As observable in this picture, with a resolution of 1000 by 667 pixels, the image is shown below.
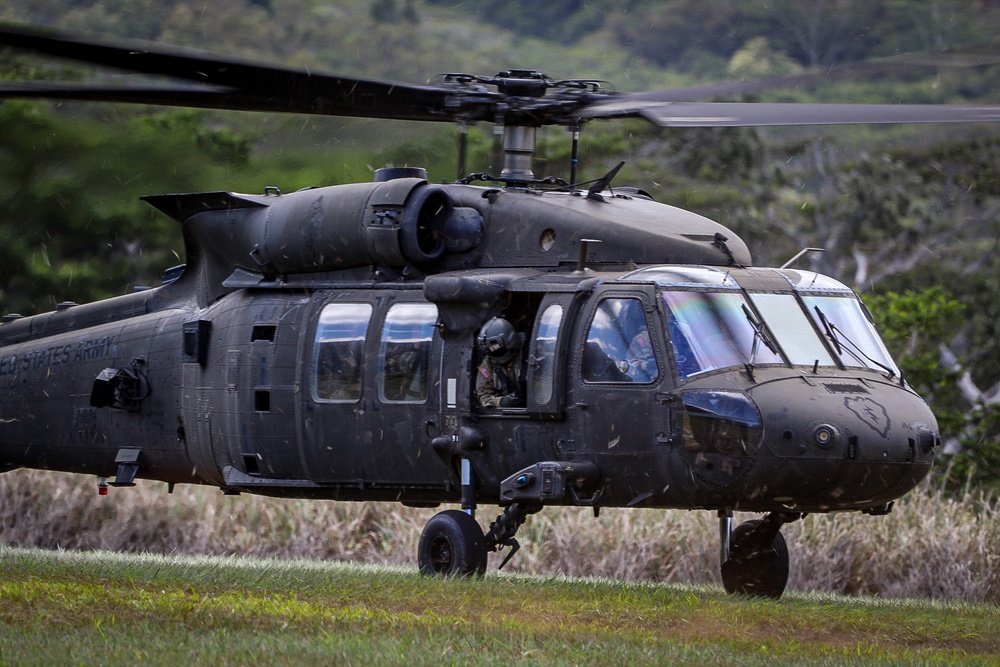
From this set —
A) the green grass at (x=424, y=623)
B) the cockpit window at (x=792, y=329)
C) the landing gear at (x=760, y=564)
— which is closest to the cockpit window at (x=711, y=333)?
the cockpit window at (x=792, y=329)

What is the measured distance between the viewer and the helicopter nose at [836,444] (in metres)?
8.83

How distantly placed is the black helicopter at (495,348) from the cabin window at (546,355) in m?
0.02

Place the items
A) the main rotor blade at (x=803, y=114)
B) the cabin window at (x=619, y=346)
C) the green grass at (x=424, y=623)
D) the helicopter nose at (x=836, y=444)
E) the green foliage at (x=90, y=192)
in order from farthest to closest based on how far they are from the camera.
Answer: the green foliage at (x=90, y=192) → the cabin window at (x=619, y=346) → the helicopter nose at (x=836, y=444) → the main rotor blade at (x=803, y=114) → the green grass at (x=424, y=623)

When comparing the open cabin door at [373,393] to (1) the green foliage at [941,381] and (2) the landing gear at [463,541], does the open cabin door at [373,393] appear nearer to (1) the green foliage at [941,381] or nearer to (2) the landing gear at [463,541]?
(2) the landing gear at [463,541]

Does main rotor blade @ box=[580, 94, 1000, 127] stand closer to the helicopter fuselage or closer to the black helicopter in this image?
the black helicopter

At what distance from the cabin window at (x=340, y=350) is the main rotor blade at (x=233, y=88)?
4.61ft

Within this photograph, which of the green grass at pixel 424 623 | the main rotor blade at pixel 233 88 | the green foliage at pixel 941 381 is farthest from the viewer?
the green foliage at pixel 941 381

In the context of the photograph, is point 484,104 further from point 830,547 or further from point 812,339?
point 830,547

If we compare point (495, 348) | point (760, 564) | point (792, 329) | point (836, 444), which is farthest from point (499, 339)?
point (760, 564)

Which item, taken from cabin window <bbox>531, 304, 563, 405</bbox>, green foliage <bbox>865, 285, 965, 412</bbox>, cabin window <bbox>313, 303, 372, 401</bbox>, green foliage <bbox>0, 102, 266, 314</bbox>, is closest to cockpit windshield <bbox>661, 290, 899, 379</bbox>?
cabin window <bbox>531, 304, 563, 405</bbox>

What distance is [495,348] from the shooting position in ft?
32.4

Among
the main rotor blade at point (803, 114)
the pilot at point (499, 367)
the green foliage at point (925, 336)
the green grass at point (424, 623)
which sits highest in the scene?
the main rotor blade at point (803, 114)

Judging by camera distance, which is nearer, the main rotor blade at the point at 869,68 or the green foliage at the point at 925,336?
the main rotor blade at the point at 869,68

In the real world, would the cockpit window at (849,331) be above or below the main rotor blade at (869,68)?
below
